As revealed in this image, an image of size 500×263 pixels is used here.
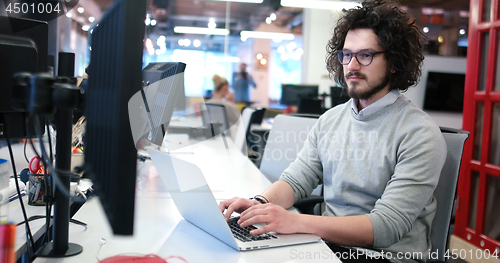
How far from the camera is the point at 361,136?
1272mm

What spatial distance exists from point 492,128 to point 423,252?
159 centimetres

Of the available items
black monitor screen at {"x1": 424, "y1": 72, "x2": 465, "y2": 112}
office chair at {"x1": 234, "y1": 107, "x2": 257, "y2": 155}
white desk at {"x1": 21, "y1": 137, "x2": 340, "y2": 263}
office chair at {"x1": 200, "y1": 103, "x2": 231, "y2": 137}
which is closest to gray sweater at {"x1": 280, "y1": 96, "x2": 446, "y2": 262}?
white desk at {"x1": 21, "y1": 137, "x2": 340, "y2": 263}

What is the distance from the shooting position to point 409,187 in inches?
42.0

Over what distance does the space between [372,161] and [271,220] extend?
1.46ft

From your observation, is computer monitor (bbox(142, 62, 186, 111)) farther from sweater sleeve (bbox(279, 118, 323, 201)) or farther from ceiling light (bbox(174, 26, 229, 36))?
ceiling light (bbox(174, 26, 229, 36))

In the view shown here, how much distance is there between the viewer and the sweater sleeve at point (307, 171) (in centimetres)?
140

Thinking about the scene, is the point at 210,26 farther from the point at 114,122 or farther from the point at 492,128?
the point at 114,122

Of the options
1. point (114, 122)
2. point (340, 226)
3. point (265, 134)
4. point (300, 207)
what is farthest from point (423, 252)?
point (265, 134)

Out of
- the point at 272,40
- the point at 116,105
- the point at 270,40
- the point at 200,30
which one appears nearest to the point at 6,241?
the point at 116,105

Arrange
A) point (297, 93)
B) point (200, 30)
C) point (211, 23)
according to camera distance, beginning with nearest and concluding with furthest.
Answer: point (297, 93) < point (211, 23) < point (200, 30)

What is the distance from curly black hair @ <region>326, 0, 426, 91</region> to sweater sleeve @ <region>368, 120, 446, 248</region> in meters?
0.29

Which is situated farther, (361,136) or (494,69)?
(494,69)

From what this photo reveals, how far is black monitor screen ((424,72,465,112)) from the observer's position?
6.18 m

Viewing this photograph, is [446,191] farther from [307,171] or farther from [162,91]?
[162,91]
